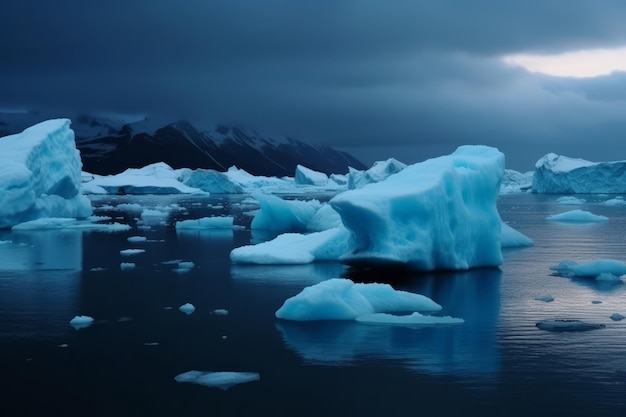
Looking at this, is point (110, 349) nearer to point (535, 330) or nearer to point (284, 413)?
point (284, 413)

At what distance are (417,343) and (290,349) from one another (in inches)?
57.0

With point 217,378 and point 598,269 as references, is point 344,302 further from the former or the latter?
point 598,269

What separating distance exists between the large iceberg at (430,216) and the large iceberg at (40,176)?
13869 millimetres

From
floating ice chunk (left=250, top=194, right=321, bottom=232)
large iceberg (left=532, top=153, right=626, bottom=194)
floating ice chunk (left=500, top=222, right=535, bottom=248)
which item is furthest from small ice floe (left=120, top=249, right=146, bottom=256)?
large iceberg (left=532, top=153, right=626, bottom=194)

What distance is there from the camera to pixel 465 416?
6.48 meters

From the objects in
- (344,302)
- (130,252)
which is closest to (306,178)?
(130,252)

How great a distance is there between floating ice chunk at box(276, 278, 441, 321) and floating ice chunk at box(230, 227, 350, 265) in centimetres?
550

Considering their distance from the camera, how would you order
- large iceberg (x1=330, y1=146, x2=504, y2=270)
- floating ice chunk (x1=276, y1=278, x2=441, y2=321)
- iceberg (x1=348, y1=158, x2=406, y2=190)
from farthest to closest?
iceberg (x1=348, y1=158, x2=406, y2=190) < large iceberg (x1=330, y1=146, x2=504, y2=270) < floating ice chunk (x1=276, y1=278, x2=441, y2=321)

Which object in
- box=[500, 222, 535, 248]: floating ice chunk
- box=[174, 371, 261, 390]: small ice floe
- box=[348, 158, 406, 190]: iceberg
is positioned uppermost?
box=[348, 158, 406, 190]: iceberg

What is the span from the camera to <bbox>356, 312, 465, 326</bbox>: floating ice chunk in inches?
392

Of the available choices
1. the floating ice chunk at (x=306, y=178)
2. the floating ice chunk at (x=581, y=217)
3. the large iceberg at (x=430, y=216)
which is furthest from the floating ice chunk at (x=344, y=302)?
the floating ice chunk at (x=306, y=178)

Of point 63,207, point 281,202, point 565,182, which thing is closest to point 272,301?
point 281,202

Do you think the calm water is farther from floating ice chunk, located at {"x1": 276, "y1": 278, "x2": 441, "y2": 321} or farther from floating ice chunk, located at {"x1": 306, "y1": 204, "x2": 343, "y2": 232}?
floating ice chunk, located at {"x1": 306, "y1": 204, "x2": 343, "y2": 232}

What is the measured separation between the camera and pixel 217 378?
7.38m
